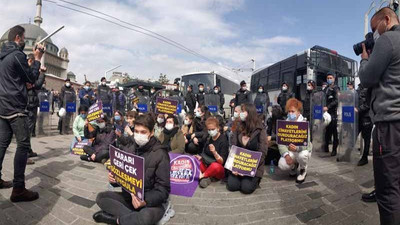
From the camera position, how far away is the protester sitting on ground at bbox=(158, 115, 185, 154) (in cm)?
539

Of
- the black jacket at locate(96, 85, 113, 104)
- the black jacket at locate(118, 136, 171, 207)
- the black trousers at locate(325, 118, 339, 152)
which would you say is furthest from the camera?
the black jacket at locate(96, 85, 113, 104)

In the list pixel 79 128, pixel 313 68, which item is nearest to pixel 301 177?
pixel 79 128

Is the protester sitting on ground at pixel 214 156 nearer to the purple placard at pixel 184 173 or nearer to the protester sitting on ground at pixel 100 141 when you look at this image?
the purple placard at pixel 184 173

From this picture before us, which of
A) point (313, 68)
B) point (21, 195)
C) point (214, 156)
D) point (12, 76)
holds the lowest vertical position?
point (21, 195)

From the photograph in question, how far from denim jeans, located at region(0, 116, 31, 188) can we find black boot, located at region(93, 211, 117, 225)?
122 cm

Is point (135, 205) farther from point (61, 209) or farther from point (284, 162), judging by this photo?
point (284, 162)

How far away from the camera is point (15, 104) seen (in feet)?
10.5

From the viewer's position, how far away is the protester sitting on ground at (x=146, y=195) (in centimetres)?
256

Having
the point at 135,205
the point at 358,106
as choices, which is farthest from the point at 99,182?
the point at 358,106

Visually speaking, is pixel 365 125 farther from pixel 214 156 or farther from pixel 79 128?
pixel 79 128

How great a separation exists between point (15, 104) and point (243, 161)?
328 centimetres

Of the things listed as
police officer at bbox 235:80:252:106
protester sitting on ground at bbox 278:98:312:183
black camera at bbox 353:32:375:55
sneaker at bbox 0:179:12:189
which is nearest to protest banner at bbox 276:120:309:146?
protester sitting on ground at bbox 278:98:312:183

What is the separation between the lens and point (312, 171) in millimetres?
4918

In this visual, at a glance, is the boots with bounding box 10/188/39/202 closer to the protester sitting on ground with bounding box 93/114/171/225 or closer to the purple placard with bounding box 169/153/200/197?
the protester sitting on ground with bounding box 93/114/171/225
